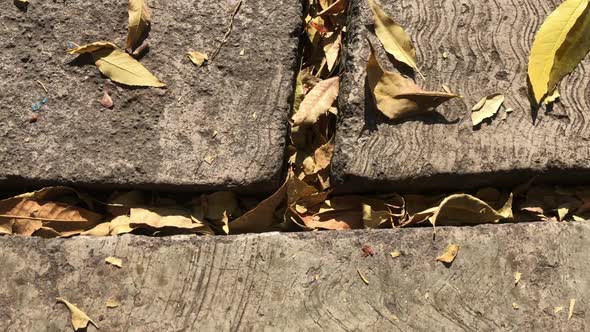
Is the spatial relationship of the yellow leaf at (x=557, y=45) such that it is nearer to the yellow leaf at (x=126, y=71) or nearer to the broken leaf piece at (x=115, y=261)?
the yellow leaf at (x=126, y=71)

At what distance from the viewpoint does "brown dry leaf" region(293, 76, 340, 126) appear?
1720 mm

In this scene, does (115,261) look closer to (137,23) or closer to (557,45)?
(137,23)

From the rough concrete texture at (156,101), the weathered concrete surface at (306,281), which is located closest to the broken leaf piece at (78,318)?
the weathered concrete surface at (306,281)

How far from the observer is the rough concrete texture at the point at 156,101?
65.4 inches

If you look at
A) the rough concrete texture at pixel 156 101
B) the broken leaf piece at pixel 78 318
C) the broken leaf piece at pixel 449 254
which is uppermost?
the rough concrete texture at pixel 156 101

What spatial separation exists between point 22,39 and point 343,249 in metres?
1.04

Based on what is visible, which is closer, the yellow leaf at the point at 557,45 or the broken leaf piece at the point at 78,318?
the broken leaf piece at the point at 78,318

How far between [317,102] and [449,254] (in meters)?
0.53

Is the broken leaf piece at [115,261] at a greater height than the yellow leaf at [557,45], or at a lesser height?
lesser

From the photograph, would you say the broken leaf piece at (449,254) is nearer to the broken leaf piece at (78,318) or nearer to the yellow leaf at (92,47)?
the broken leaf piece at (78,318)

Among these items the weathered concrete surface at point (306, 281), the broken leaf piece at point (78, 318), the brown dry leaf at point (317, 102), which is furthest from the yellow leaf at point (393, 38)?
the broken leaf piece at point (78, 318)

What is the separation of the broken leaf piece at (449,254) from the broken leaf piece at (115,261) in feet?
2.65

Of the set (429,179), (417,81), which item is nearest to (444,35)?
(417,81)

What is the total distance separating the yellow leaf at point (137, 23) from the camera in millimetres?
1714
